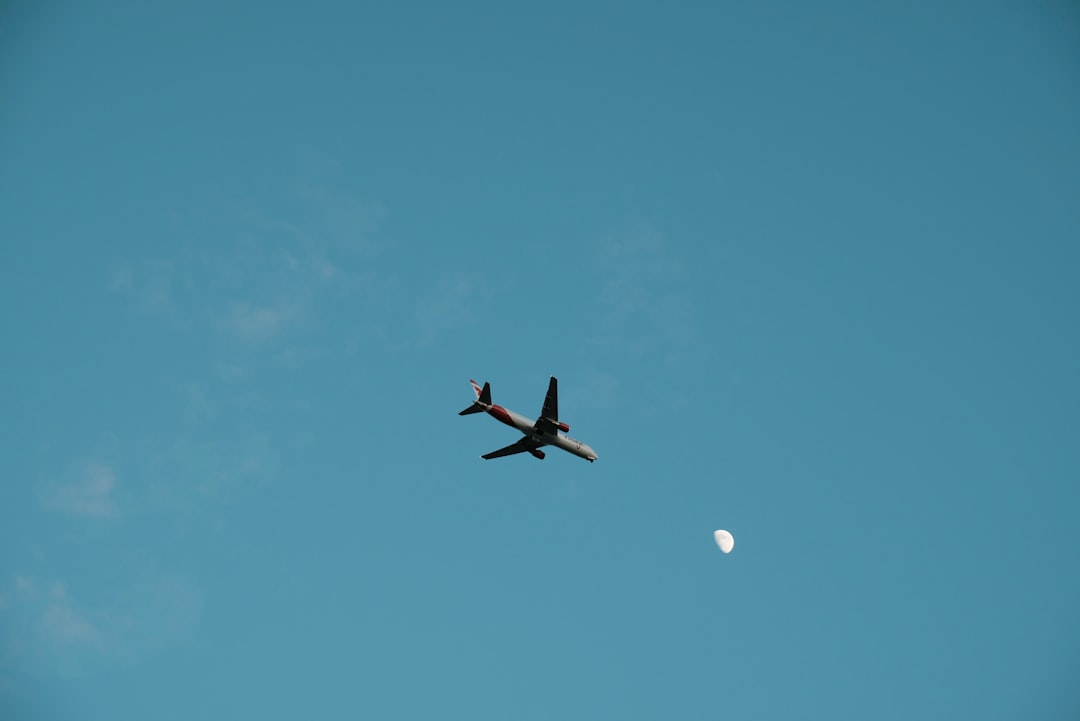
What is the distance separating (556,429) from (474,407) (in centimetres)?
884

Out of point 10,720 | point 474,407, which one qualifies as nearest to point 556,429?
point 474,407

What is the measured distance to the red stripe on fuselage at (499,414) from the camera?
157000 millimetres

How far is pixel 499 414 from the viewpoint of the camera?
15725 cm

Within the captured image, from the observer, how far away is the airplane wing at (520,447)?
162m

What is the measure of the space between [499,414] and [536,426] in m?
4.13

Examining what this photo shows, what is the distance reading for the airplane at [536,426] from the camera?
15638 centimetres

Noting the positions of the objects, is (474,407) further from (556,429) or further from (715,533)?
(715,533)

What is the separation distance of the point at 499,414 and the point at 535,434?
5.09 m

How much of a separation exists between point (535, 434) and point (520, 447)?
3470 millimetres

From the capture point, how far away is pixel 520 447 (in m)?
163

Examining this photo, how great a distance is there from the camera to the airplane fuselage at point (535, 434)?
157375 millimetres

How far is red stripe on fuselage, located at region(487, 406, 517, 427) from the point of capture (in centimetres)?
15700

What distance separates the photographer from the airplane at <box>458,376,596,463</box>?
156 meters

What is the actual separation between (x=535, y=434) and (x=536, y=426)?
1.73 metres
